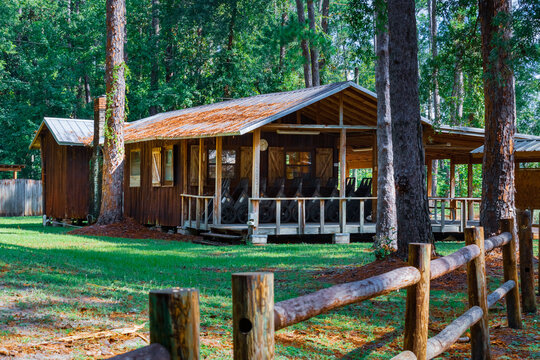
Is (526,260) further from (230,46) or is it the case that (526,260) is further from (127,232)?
(230,46)

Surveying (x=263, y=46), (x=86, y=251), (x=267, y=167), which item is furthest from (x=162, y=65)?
(x=86, y=251)

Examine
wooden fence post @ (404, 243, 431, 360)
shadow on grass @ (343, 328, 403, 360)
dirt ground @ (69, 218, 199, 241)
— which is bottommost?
shadow on grass @ (343, 328, 403, 360)

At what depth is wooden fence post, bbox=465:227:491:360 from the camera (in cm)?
584

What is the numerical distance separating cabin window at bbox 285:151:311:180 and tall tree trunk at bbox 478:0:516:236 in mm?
9826

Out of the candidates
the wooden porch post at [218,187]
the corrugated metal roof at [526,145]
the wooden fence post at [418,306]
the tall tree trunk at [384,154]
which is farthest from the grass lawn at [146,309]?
the corrugated metal roof at [526,145]

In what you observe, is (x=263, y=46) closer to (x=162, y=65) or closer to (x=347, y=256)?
(x=162, y=65)

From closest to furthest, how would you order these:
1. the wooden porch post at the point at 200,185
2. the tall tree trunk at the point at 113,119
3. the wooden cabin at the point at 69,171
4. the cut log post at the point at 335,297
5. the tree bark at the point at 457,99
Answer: the cut log post at the point at 335,297 < the tree bark at the point at 457,99 < the wooden porch post at the point at 200,185 < the tall tree trunk at the point at 113,119 < the wooden cabin at the point at 69,171

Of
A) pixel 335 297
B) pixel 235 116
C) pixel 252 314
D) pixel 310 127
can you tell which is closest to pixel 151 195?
pixel 235 116

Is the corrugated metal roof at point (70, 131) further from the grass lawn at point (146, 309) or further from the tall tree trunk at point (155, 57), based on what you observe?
the grass lawn at point (146, 309)

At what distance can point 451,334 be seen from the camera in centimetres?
501

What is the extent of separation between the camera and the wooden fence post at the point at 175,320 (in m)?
2.37

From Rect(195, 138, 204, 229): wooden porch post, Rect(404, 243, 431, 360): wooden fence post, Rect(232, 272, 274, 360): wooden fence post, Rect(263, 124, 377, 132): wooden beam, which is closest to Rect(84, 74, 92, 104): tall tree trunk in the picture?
Rect(195, 138, 204, 229): wooden porch post

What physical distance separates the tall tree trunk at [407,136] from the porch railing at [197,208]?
912 cm

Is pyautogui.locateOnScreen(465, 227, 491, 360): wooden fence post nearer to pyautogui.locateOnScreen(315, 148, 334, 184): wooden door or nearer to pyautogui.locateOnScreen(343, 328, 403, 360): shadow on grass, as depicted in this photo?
pyautogui.locateOnScreen(343, 328, 403, 360): shadow on grass
